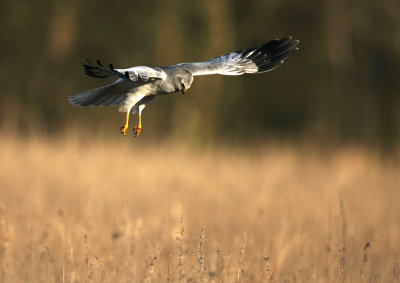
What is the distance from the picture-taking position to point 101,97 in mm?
3629

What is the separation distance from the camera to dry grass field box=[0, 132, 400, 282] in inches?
148

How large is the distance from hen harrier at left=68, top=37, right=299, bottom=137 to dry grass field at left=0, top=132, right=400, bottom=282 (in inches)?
27.3

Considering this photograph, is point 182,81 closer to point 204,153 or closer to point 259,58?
point 259,58

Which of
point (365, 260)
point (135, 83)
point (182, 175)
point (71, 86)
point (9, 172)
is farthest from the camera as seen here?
point (71, 86)

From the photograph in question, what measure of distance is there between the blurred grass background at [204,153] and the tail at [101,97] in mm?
814

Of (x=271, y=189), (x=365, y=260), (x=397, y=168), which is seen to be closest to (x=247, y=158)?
(x=397, y=168)

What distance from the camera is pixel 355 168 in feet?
32.8

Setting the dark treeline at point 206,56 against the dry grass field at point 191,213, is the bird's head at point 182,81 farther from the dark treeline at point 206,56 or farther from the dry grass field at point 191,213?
the dark treeline at point 206,56

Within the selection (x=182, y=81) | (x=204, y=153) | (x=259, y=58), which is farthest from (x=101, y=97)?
(x=204, y=153)

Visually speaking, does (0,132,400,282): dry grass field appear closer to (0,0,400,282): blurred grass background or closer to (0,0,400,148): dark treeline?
(0,0,400,282): blurred grass background

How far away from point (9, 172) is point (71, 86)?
7.45m

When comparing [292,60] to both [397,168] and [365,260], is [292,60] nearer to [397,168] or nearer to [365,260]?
[397,168]

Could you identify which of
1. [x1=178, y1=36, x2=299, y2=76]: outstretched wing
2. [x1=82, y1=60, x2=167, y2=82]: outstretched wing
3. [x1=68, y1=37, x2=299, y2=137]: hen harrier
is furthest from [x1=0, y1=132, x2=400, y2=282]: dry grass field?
[x1=178, y1=36, x2=299, y2=76]: outstretched wing

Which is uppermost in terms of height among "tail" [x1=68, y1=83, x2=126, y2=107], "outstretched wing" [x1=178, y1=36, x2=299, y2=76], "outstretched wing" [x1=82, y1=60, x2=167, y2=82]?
"outstretched wing" [x1=178, y1=36, x2=299, y2=76]
